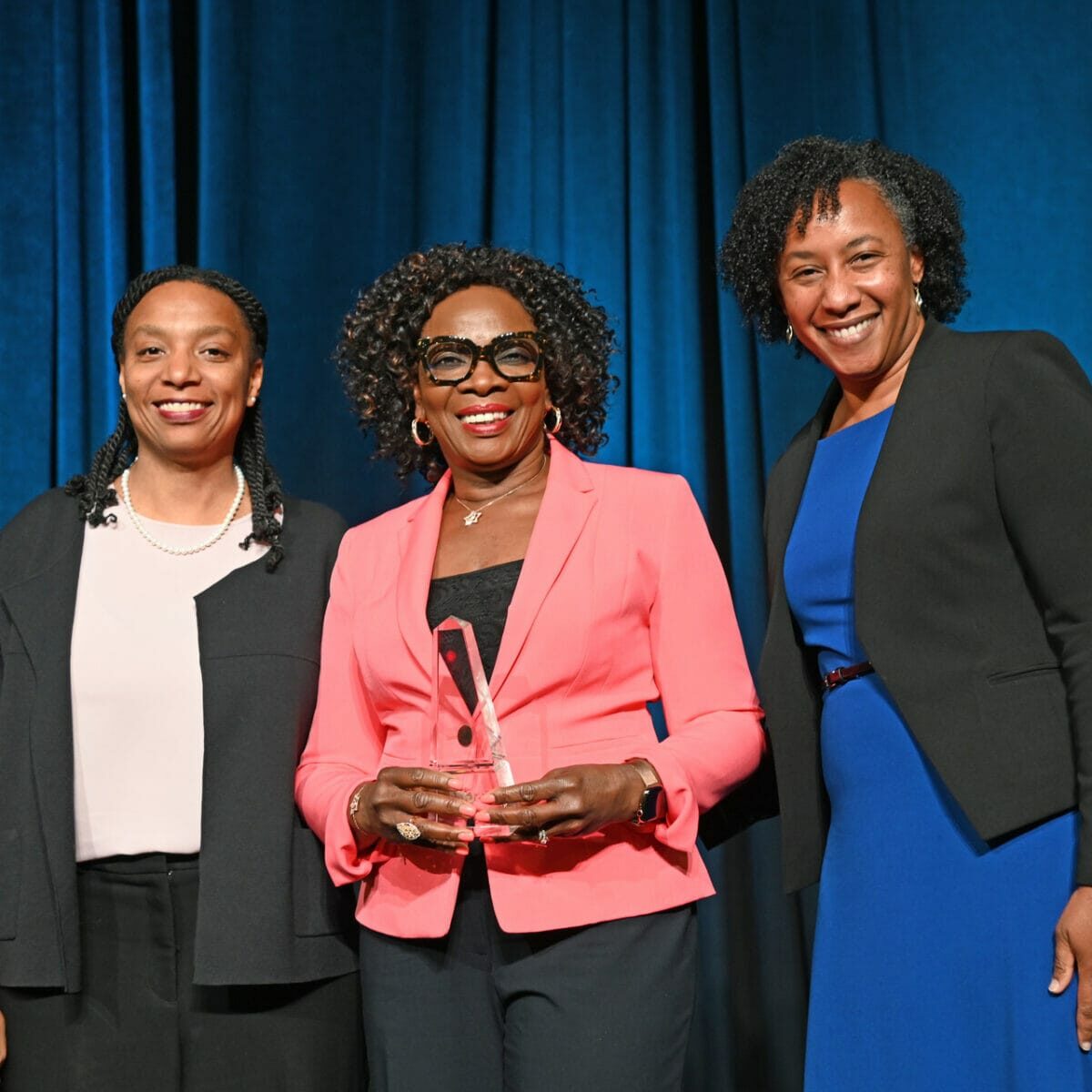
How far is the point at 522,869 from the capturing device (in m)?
1.91

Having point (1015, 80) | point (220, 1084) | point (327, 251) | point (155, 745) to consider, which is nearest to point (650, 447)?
point (327, 251)

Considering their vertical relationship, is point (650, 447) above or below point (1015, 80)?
below

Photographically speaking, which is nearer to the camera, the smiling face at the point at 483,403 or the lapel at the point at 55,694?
the lapel at the point at 55,694

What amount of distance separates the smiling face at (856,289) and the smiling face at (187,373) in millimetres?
1015

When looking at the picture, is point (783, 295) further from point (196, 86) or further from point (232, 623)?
point (196, 86)

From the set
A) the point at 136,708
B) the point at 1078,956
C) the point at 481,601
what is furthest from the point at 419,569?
the point at 1078,956

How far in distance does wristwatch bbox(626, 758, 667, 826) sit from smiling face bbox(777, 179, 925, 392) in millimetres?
673

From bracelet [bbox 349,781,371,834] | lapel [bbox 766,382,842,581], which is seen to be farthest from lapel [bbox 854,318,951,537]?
bracelet [bbox 349,781,371,834]

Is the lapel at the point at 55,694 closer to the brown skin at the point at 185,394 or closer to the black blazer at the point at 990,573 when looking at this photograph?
the brown skin at the point at 185,394

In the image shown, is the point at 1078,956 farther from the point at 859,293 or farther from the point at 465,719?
the point at 859,293

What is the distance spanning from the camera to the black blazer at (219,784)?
7.09 ft

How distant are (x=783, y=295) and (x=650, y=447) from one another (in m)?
1.05

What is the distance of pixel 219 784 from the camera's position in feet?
7.24

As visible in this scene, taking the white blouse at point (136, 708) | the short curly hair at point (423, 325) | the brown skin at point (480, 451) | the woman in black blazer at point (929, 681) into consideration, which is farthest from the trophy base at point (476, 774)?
the short curly hair at point (423, 325)
